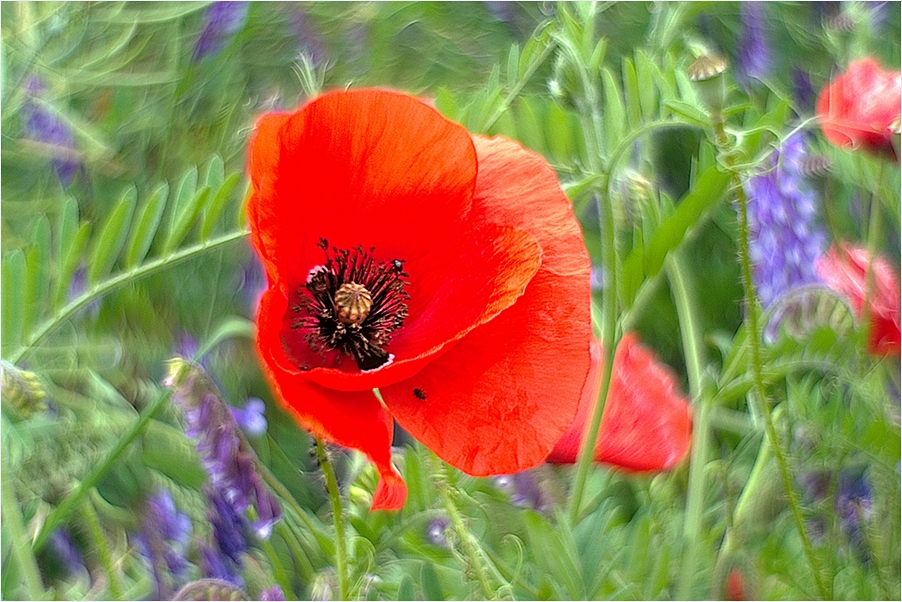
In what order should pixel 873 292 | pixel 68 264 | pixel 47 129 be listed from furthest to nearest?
1. pixel 47 129
2. pixel 873 292
3. pixel 68 264

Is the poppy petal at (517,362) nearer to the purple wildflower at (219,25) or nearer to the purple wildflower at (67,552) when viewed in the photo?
the purple wildflower at (67,552)

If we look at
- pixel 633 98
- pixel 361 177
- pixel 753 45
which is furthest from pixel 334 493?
pixel 753 45

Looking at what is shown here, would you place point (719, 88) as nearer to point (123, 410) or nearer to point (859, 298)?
point (859, 298)

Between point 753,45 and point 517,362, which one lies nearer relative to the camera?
point 517,362

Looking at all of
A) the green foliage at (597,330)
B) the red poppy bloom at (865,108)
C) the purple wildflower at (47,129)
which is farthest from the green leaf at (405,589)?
the purple wildflower at (47,129)

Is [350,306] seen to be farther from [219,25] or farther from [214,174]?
[219,25]
